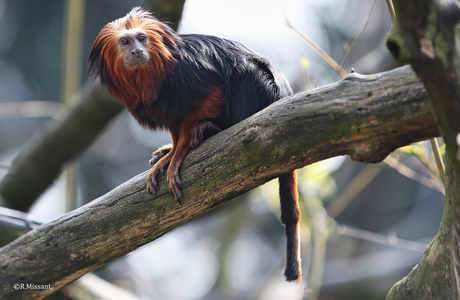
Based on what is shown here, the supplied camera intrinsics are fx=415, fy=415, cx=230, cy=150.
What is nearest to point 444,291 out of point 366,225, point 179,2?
point 179,2

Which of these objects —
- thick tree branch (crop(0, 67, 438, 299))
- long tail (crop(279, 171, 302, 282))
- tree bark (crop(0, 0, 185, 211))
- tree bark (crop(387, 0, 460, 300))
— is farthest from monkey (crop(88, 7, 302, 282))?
tree bark (crop(0, 0, 185, 211))

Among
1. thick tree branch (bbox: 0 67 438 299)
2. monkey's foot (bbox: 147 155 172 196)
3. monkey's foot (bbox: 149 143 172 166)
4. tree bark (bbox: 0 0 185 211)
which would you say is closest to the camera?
thick tree branch (bbox: 0 67 438 299)

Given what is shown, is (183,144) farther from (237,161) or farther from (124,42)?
(124,42)

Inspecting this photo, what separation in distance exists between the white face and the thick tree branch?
661mm

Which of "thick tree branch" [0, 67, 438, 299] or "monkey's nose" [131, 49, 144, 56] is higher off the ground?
"monkey's nose" [131, 49, 144, 56]

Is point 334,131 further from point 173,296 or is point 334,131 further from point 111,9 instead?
point 111,9

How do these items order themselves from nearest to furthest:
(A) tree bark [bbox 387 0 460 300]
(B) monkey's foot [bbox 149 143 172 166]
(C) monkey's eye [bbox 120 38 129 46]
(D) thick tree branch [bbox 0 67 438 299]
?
(A) tree bark [bbox 387 0 460 300] → (D) thick tree branch [bbox 0 67 438 299] → (C) monkey's eye [bbox 120 38 129 46] → (B) monkey's foot [bbox 149 143 172 166]

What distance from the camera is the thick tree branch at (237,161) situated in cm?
142

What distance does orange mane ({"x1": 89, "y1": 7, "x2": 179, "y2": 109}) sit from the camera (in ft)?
7.57

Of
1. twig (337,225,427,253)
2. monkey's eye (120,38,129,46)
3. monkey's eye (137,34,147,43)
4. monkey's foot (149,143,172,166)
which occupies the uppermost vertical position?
monkey's eye (120,38,129,46)

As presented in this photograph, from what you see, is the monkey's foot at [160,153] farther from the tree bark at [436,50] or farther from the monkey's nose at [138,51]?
the tree bark at [436,50]

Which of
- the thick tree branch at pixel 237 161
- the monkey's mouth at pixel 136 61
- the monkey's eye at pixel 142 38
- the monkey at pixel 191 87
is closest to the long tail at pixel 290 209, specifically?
the monkey at pixel 191 87

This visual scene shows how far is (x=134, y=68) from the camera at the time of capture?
2.39 metres

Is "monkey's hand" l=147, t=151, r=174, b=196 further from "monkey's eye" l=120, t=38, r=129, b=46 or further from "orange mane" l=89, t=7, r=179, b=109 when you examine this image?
"monkey's eye" l=120, t=38, r=129, b=46
